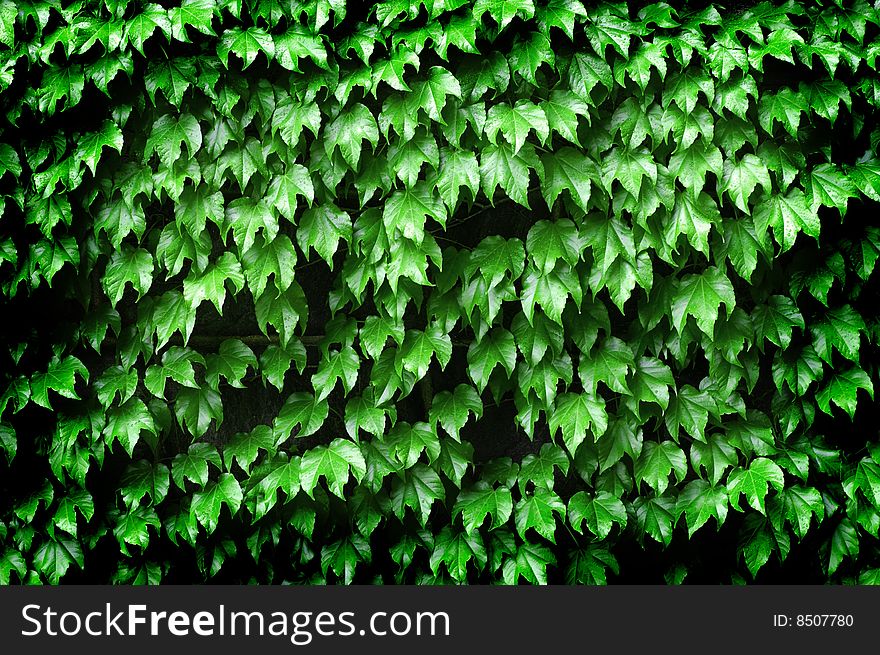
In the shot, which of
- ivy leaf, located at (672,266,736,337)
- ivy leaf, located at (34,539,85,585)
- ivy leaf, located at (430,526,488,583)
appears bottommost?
ivy leaf, located at (430,526,488,583)

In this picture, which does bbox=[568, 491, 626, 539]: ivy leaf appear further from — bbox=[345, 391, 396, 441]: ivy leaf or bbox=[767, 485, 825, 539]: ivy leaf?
bbox=[345, 391, 396, 441]: ivy leaf

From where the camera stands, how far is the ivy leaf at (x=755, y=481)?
244 cm

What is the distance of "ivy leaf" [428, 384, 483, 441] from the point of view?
2.51 metres

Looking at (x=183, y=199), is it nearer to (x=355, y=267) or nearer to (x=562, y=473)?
(x=355, y=267)

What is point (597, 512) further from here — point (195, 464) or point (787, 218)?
point (195, 464)

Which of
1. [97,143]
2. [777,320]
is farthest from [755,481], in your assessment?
[97,143]

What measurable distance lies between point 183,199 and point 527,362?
3.65 ft

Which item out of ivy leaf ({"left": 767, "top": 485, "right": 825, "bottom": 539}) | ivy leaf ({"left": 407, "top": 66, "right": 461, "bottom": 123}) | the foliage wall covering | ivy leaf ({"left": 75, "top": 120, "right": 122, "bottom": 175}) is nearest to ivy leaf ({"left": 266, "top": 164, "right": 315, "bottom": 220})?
the foliage wall covering

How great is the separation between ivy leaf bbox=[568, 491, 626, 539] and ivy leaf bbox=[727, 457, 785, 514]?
32 cm

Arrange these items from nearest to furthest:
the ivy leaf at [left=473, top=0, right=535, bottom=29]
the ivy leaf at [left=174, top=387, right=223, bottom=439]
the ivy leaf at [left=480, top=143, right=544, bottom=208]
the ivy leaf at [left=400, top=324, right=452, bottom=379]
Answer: the ivy leaf at [left=473, top=0, right=535, bottom=29]
the ivy leaf at [left=480, top=143, right=544, bottom=208]
the ivy leaf at [left=400, top=324, right=452, bottom=379]
the ivy leaf at [left=174, top=387, right=223, bottom=439]

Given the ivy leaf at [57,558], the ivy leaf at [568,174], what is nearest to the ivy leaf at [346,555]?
the ivy leaf at [57,558]

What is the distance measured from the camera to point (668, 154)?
98.2 inches

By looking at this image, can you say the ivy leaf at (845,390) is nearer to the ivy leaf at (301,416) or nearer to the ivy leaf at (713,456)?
the ivy leaf at (713,456)

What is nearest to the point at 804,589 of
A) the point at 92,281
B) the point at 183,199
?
the point at 183,199
